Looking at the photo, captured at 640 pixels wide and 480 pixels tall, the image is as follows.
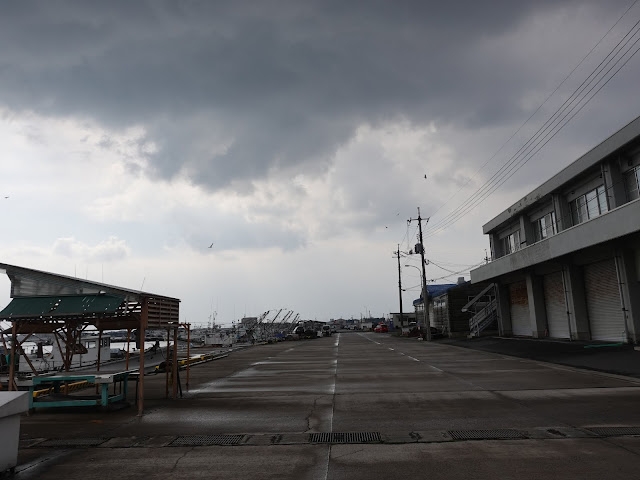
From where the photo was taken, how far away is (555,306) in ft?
107

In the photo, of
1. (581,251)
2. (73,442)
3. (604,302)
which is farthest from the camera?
(581,251)

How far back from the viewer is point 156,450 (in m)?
7.93

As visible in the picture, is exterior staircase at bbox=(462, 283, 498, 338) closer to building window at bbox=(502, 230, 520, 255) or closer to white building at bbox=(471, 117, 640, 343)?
white building at bbox=(471, 117, 640, 343)

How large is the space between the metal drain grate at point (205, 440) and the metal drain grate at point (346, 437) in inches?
59.8

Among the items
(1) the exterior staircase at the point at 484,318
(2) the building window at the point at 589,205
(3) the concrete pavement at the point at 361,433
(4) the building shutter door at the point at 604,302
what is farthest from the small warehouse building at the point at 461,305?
(3) the concrete pavement at the point at 361,433

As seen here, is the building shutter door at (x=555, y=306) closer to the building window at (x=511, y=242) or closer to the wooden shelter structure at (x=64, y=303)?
the building window at (x=511, y=242)

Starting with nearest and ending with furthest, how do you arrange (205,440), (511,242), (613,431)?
(613,431)
(205,440)
(511,242)

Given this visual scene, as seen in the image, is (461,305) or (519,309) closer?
(519,309)

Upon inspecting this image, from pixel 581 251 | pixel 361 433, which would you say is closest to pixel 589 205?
pixel 581 251

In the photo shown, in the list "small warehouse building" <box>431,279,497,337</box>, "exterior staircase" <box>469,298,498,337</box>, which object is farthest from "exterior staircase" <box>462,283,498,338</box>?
"small warehouse building" <box>431,279,497,337</box>

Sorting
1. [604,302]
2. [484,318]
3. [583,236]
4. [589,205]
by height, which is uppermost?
[589,205]

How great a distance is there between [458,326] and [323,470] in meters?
46.1

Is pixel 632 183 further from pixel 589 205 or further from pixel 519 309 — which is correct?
pixel 519 309

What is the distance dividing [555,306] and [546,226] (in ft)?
20.2
